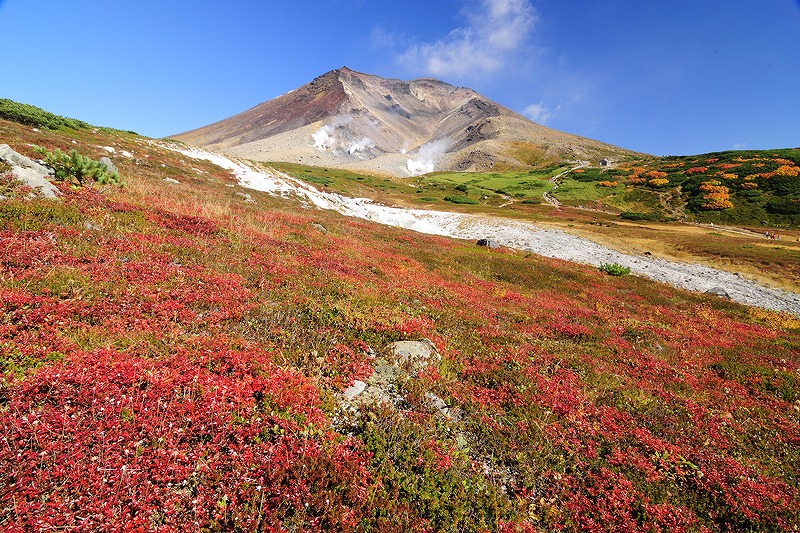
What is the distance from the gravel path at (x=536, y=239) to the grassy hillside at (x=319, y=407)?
19.1 metres

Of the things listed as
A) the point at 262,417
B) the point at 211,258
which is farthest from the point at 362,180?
the point at 262,417

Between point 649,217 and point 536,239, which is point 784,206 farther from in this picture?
point 536,239

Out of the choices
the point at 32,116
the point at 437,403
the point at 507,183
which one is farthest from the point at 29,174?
the point at 507,183

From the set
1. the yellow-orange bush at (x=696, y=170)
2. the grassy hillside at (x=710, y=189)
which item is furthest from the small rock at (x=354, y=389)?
the yellow-orange bush at (x=696, y=170)

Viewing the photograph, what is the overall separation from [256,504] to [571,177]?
13274 centimetres

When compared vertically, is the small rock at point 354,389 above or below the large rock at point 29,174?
below

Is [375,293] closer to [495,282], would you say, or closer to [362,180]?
[495,282]

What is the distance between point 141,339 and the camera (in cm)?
664

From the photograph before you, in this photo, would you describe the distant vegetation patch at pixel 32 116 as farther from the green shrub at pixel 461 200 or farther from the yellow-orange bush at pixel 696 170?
the yellow-orange bush at pixel 696 170

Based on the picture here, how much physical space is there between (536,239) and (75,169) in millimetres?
45488

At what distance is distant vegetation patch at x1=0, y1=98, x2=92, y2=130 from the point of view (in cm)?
3828

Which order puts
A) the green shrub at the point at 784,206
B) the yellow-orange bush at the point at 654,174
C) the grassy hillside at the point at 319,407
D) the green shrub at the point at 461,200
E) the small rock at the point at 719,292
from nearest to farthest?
the grassy hillside at the point at 319,407
the small rock at the point at 719,292
the green shrub at the point at 784,206
the green shrub at the point at 461,200
the yellow-orange bush at the point at 654,174

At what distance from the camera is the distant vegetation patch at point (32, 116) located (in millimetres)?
38284

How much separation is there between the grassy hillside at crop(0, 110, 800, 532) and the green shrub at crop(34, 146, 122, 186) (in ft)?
9.63
